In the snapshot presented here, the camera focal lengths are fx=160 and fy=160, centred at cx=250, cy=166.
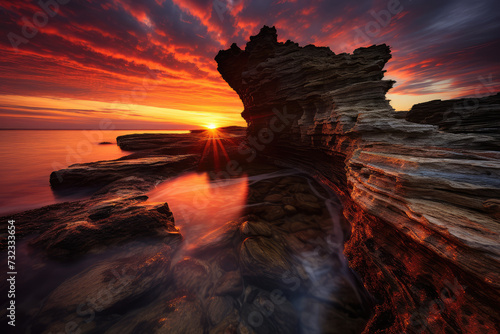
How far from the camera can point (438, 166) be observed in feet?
13.1

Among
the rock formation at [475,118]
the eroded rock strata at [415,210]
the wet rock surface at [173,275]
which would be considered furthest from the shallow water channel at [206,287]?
the rock formation at [475,118]

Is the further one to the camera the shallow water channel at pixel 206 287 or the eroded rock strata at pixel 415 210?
the shallow water channel at pixel 206 287

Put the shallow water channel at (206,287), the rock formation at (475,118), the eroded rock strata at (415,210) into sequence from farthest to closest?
the rock formation at (475,118)
the shallow water channel at (206,287)
the eroded rock strata at (415,210)

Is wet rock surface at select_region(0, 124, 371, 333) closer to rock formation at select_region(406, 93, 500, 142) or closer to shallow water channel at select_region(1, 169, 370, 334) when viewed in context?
shallow water channel at select_region(1, 169, 370, 334)

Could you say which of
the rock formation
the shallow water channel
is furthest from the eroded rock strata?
the shallow water channel

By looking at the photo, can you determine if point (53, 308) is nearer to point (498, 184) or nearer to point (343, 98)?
point (498, 184)

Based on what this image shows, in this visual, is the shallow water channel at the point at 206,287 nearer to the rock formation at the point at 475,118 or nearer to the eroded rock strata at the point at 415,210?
the eroded rock strata at the point at 415,210

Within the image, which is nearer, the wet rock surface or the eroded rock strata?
the eroded rock strata

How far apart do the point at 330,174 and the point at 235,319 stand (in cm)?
1094

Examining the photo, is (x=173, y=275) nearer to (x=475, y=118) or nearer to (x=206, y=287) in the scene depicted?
(x=206, y=287)

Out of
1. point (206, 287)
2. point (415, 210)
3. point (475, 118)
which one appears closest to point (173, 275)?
point (206, 287)

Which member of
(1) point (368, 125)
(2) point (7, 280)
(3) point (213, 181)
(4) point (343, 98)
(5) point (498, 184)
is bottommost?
(3) point (213, 181)

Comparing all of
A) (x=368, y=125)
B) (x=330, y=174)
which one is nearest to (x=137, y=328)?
(x=368, y=125)

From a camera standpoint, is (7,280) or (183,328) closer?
(183,328)
